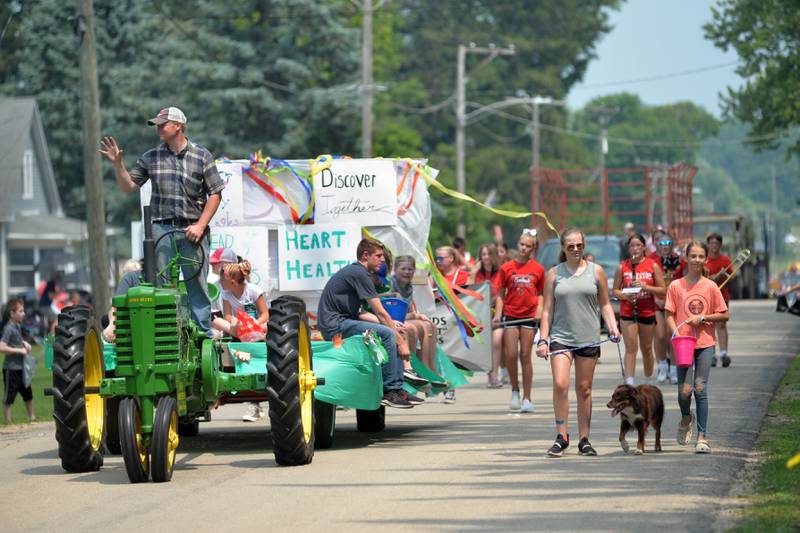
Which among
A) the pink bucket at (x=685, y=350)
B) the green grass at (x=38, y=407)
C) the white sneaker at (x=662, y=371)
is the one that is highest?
the pink bucket at (x=685, y=350)

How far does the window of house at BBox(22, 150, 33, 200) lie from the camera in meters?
55.2

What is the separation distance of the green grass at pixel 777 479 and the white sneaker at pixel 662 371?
3.06 m

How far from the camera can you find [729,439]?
47.0 ft

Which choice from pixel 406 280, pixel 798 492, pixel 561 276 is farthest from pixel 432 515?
pixel 406 280

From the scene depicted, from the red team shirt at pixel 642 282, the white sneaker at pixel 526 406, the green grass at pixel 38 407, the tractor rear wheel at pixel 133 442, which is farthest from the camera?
the red team shirt at pixel 642 282

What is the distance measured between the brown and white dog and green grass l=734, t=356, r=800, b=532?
992 millimetres

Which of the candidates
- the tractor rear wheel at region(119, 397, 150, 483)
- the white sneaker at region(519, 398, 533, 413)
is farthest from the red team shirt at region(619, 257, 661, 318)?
the tractor rear wheel at region(119, 397, 150, 483)

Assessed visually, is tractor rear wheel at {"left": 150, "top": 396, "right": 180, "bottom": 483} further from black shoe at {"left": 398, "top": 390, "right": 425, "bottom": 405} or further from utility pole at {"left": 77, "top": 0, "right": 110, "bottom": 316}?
utility pole at {"left": 77, "top": 0, "right": 110, "bottom": 316}

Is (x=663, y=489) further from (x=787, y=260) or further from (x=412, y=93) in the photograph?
(x=787, y=260)

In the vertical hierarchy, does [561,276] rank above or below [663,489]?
above

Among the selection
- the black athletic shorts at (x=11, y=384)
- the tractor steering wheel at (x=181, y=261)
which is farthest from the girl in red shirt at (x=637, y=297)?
the tractor steering wheel at (x=181, y=261)

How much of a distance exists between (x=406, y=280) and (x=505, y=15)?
71817 mm

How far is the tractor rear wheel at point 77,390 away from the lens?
12633 mm

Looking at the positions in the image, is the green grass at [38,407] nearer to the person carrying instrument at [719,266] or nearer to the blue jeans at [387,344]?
the blue jeans at [387,344]
